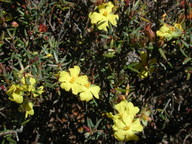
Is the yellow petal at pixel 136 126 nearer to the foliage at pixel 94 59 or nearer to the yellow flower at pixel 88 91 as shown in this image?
the foliage at pixel 94 59

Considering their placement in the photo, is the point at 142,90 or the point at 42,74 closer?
the point at 42,74

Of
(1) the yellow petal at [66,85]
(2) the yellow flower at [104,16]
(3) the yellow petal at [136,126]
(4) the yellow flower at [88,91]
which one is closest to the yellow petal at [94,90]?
(4) the yellow flower at [88,91]

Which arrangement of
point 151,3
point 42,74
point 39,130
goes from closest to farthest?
point 42,74 < point 151,3 < point 39,130

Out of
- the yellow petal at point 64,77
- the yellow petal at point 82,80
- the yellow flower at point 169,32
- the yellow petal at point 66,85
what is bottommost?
the yellow petal at point 66,85

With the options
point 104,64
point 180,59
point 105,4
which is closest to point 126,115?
point 104,64

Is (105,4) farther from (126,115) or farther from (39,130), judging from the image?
(39,130)

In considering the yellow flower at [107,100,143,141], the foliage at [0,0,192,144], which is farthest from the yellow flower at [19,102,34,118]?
the yellow flower at [107,100,143,141]

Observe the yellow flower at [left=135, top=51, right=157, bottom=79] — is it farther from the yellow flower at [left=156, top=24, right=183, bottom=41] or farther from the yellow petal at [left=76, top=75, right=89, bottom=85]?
the yellow petal at [left=76, top=75, right=89, bottom=85]
